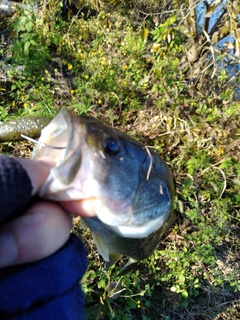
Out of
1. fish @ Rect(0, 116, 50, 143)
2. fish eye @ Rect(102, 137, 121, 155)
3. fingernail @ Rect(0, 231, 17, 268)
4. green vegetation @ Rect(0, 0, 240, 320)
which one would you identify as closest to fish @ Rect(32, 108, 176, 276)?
fish eye @ Rect(102, 137, 121, 155)

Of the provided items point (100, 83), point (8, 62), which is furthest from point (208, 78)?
point (8, 62)

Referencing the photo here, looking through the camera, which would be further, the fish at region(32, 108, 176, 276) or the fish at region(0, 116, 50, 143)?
the fish at region(0, 116, 50, 143)

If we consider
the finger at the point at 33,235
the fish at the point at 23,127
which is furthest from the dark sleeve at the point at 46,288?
the fish at the point at 23,127

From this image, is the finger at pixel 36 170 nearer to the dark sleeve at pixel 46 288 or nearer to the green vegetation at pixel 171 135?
the dark sleeve at pixel 46 288

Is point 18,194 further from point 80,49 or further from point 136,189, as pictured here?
point 80,49

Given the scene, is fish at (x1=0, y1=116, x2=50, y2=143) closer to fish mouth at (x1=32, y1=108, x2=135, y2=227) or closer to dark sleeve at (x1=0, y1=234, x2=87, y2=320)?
fish mouth at (x1=32, y1=108, x2=135, y2=227)

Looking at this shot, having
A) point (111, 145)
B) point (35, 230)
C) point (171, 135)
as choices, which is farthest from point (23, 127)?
point (171, 135)
